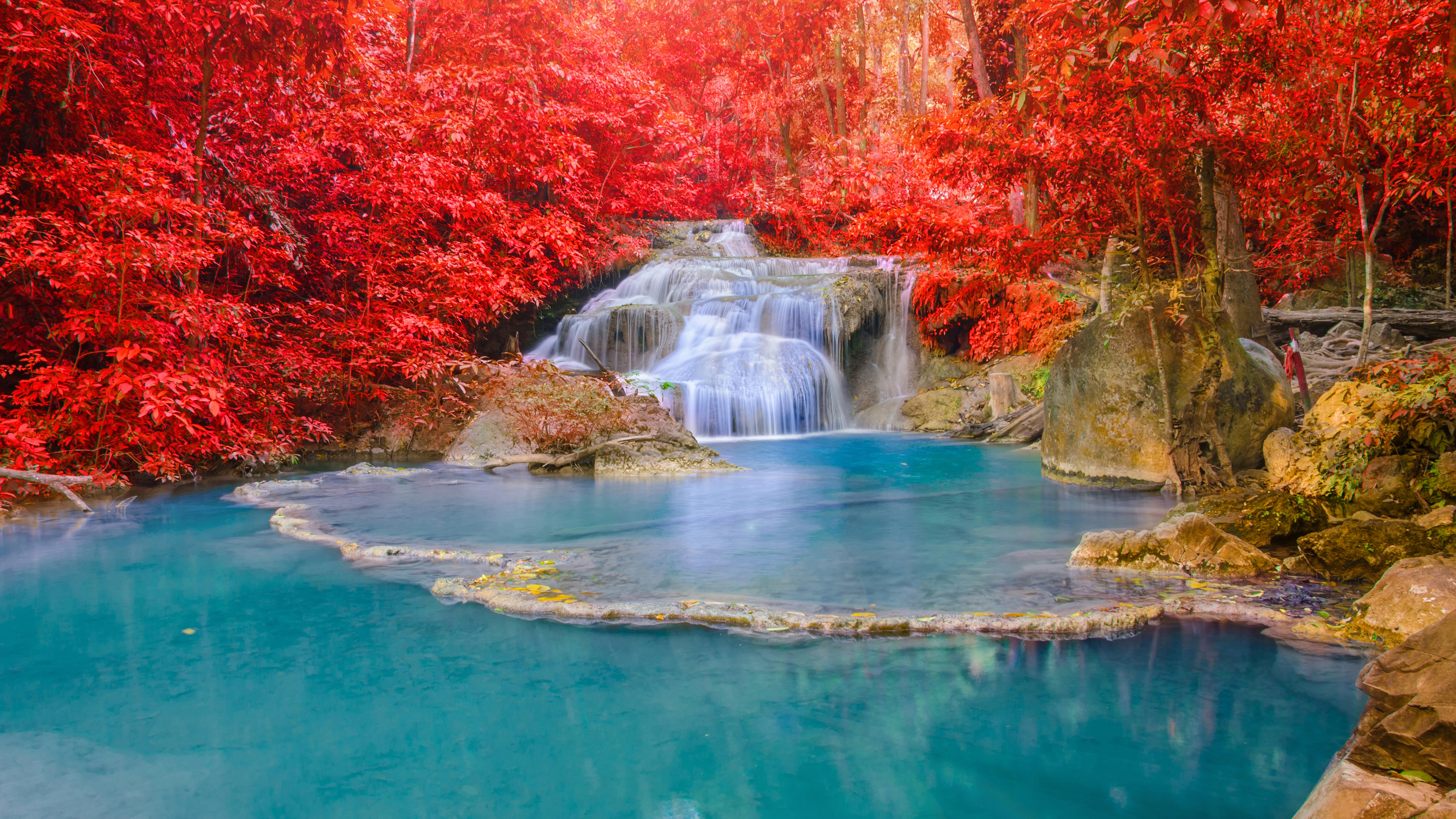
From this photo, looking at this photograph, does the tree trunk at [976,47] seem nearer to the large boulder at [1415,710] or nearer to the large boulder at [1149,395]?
the large boulder at [1149,395]

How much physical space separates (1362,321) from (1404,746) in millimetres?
10576

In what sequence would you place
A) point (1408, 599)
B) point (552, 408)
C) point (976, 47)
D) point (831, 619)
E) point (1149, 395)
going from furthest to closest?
point (976, 47) < point (552, 408) < point (1149, 395) < point (831, 619) < point (1408, 599)

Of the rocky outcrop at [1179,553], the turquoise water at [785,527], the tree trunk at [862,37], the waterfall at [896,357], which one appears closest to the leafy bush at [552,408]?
the turquoise water at [785,527]

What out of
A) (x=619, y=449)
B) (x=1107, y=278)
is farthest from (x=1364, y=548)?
(x=619, y=449)

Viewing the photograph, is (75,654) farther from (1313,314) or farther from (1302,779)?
(1313,314)

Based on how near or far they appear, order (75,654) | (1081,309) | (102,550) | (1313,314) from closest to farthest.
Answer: (75,654)
(102,550)
(1313,314)
(1081,309)

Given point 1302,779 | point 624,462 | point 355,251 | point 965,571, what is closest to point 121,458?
point 355,251

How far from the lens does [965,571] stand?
4379mm

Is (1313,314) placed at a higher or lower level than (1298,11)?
lower

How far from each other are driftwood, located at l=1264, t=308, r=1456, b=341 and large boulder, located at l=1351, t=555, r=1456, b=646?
7.11m

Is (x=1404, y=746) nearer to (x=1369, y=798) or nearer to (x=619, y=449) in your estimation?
(x=1369, y=798)

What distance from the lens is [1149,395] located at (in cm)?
673

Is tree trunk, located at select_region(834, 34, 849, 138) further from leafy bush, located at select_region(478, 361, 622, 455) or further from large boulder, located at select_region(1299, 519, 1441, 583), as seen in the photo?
large boulder, located at select_region(1299, 519, 1441, 583)

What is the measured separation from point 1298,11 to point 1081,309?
248 inches
